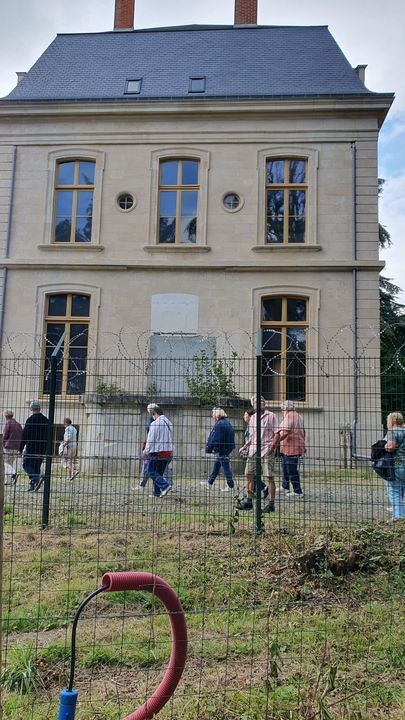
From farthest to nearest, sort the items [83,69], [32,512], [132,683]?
[83,69], [32,512], [132,683]

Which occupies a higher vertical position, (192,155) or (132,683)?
(192,155)

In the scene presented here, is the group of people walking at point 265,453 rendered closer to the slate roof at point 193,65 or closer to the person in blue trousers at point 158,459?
the person in blue trousers at point 158,459

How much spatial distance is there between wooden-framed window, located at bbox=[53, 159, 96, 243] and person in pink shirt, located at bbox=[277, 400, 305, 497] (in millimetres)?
12521

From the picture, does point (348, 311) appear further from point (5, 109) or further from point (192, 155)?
point (5, 109)

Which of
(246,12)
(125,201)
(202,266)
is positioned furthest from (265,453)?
(246,12)

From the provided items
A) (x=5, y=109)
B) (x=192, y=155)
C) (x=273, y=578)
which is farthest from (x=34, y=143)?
(x=273, y=578)

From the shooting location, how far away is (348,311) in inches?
691

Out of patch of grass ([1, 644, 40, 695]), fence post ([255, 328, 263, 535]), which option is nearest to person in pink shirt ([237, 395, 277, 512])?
fence post ([255, 328, 263, 535])

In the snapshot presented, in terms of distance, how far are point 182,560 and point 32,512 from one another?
2878 millimetres

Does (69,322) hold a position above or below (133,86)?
below

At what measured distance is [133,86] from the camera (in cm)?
1998

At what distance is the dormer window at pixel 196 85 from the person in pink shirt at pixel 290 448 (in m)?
14.6

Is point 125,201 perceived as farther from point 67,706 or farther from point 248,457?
point 67,706

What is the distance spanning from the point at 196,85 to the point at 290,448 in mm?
15685
